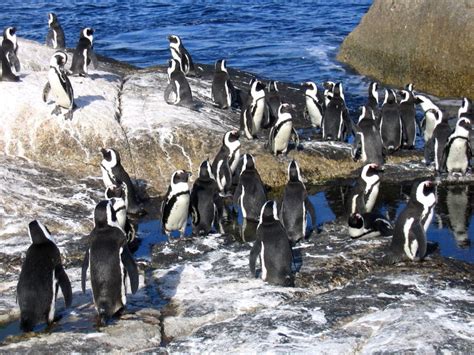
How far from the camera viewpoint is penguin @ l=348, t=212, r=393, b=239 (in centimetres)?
961

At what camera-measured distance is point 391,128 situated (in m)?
13.4

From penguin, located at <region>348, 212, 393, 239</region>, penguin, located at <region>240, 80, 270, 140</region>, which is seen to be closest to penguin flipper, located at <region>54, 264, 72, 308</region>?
penguin, located at <region>348, 212, 393, 239</region>

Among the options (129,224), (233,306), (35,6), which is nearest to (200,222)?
(129,224)

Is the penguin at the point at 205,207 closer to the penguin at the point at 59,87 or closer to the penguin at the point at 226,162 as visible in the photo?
the penguin at the point at 226,162

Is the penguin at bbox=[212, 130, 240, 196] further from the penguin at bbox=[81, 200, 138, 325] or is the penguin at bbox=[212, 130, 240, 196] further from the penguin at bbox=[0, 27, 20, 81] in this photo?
the penguin at bbox=[81, 200, 138, 325]

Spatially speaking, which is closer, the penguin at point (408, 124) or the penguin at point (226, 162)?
the penguin at point (226, 162)

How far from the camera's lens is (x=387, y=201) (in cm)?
1148

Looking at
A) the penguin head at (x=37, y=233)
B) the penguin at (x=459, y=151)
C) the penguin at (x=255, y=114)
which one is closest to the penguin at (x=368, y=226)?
the penguin at (x=459, y=151)

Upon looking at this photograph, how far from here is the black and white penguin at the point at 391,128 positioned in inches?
524

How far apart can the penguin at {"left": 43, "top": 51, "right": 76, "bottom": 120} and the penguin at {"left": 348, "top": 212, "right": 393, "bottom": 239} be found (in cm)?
472

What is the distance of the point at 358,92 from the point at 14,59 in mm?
7615

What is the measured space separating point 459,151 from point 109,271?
6.26 meters

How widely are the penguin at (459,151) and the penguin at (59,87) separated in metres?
5.20

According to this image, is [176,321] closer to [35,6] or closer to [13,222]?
[13,222]
